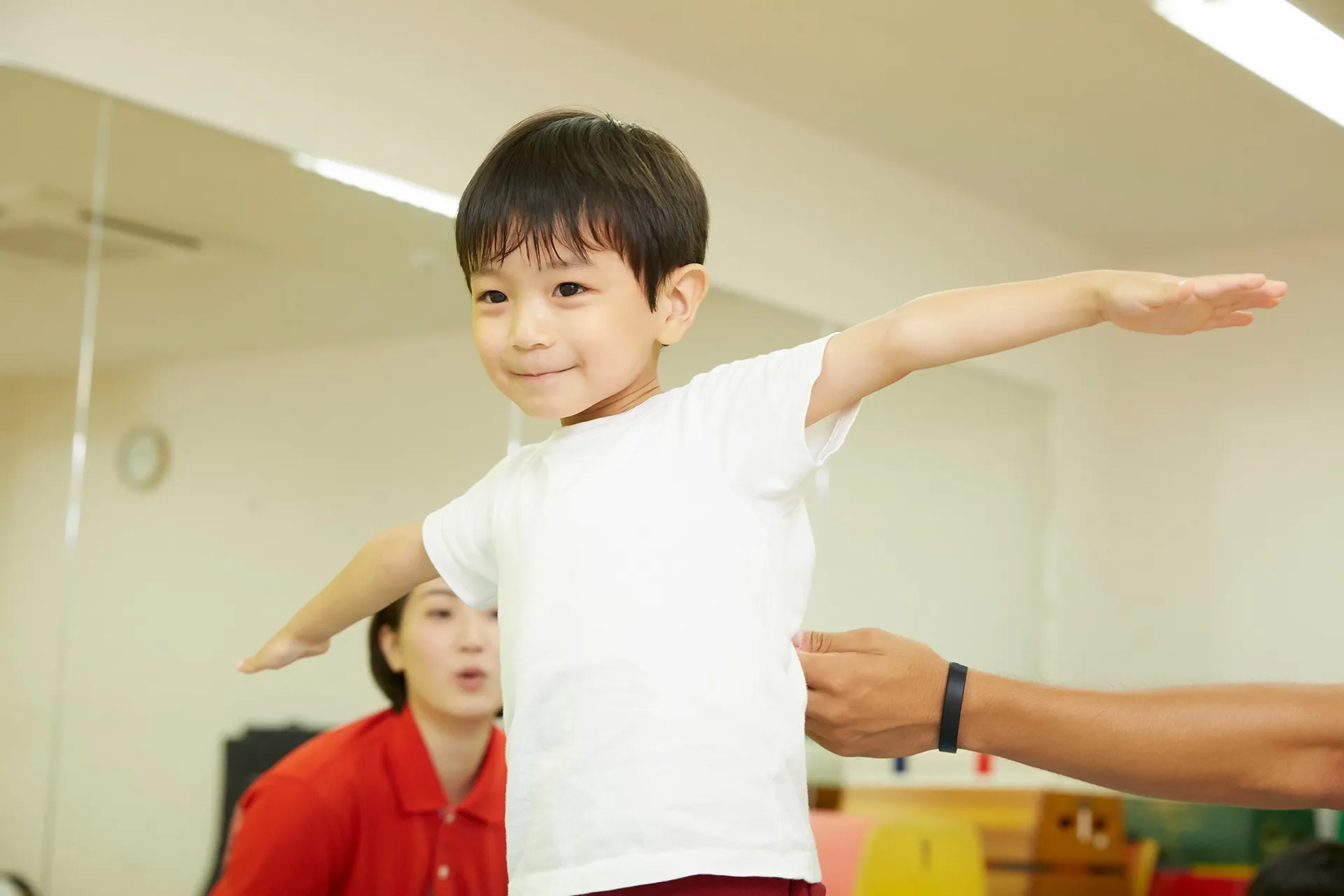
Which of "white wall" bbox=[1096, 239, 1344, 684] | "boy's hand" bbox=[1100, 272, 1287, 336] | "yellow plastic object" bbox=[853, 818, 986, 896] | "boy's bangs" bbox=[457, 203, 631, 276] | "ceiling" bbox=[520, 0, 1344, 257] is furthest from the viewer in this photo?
"white wall" bbox=[1096, 239, 1344, 684]

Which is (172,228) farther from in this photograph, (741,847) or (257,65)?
(741,847)

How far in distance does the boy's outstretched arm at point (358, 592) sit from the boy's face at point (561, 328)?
0.69 ft

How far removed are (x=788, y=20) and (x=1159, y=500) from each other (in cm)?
283

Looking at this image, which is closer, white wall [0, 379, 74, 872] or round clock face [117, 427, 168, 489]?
white wall [0, 379, 74, 872]

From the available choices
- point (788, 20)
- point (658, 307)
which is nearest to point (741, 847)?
point (658, 307)

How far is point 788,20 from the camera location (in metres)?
3.47

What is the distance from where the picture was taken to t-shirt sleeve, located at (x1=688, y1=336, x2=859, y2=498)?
1.04m

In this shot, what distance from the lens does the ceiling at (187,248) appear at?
242 cm

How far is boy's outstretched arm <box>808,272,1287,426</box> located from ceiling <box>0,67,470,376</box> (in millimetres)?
1869

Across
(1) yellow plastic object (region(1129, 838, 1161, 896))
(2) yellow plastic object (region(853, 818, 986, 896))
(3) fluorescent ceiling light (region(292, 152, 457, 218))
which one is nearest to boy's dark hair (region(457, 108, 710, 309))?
(3) fluorescent ceiling light (region(292, 152, 457, 218))

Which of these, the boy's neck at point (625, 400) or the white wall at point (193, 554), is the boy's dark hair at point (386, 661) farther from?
the boy's neck at point (625, 400)

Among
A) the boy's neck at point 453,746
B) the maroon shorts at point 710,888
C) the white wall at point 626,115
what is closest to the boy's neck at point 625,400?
the maroon shorts at point 710,888

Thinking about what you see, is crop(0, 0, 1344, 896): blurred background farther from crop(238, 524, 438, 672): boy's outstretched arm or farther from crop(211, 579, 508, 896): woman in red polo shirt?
crop(238, 524, 438, 672): boy's outstretched arm

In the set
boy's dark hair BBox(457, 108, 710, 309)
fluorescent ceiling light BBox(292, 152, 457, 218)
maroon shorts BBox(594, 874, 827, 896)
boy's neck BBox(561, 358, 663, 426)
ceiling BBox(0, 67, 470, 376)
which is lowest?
maroon shorts BBox(594, 874, 827, 896)
